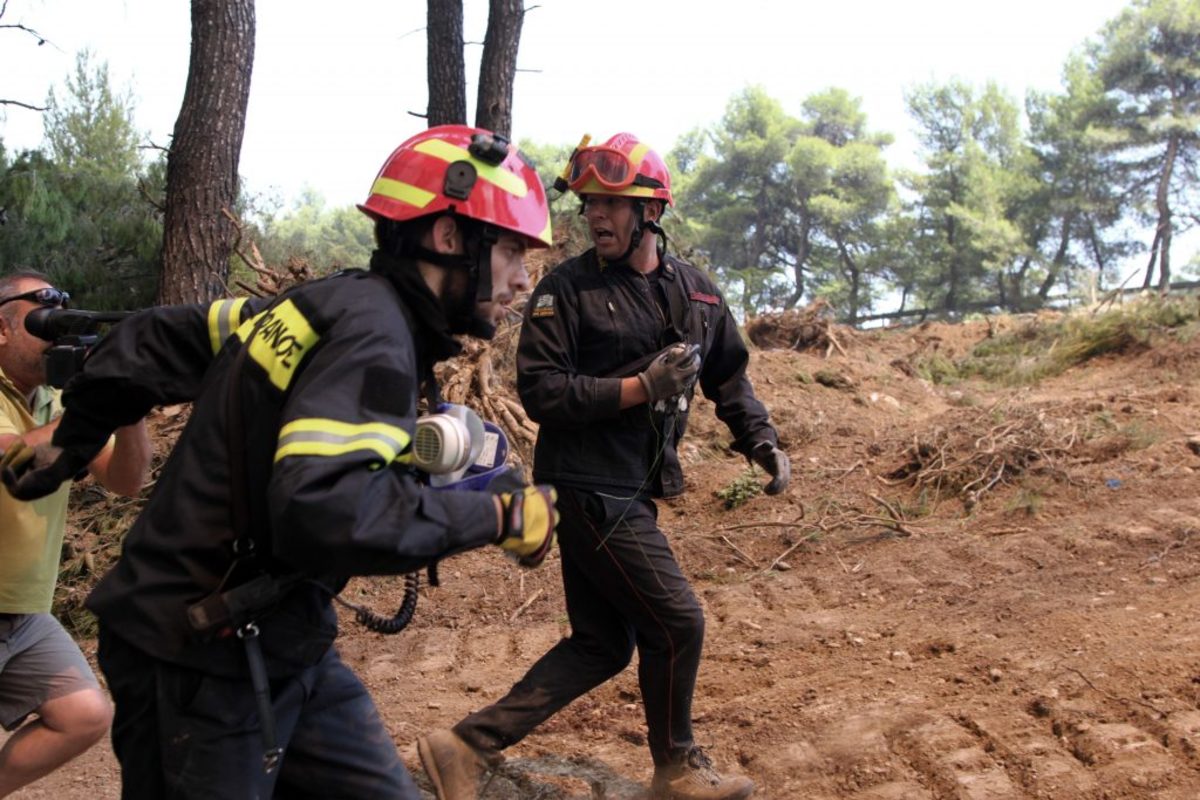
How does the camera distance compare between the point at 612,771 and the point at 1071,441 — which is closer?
the point at 612,771

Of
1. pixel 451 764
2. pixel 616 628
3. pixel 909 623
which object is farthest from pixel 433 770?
pixel 909 623

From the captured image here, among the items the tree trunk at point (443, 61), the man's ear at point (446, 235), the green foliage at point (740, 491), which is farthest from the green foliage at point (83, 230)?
the man's ear at point (446, 235)

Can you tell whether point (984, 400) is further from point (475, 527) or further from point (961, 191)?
point (961, 191)

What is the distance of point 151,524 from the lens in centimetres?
244

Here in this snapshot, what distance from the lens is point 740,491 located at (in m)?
8.10

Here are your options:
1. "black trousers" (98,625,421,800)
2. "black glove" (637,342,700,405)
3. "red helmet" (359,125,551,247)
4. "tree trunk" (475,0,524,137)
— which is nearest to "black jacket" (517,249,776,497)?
"black glove" (637,342,700,405)

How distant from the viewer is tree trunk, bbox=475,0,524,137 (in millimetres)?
10742

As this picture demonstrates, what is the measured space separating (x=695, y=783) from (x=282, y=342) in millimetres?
2460

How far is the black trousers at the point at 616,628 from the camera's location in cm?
390

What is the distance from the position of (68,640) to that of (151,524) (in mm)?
1834

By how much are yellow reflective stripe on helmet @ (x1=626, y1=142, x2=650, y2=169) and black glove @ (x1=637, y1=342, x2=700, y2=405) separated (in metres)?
0.66

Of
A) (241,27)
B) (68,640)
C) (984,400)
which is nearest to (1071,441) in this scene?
(984,400)

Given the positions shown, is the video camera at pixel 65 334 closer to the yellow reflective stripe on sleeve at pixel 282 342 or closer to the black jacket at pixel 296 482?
the black jacket at pixel 296 482

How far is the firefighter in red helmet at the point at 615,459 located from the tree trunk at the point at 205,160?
5.81 m
